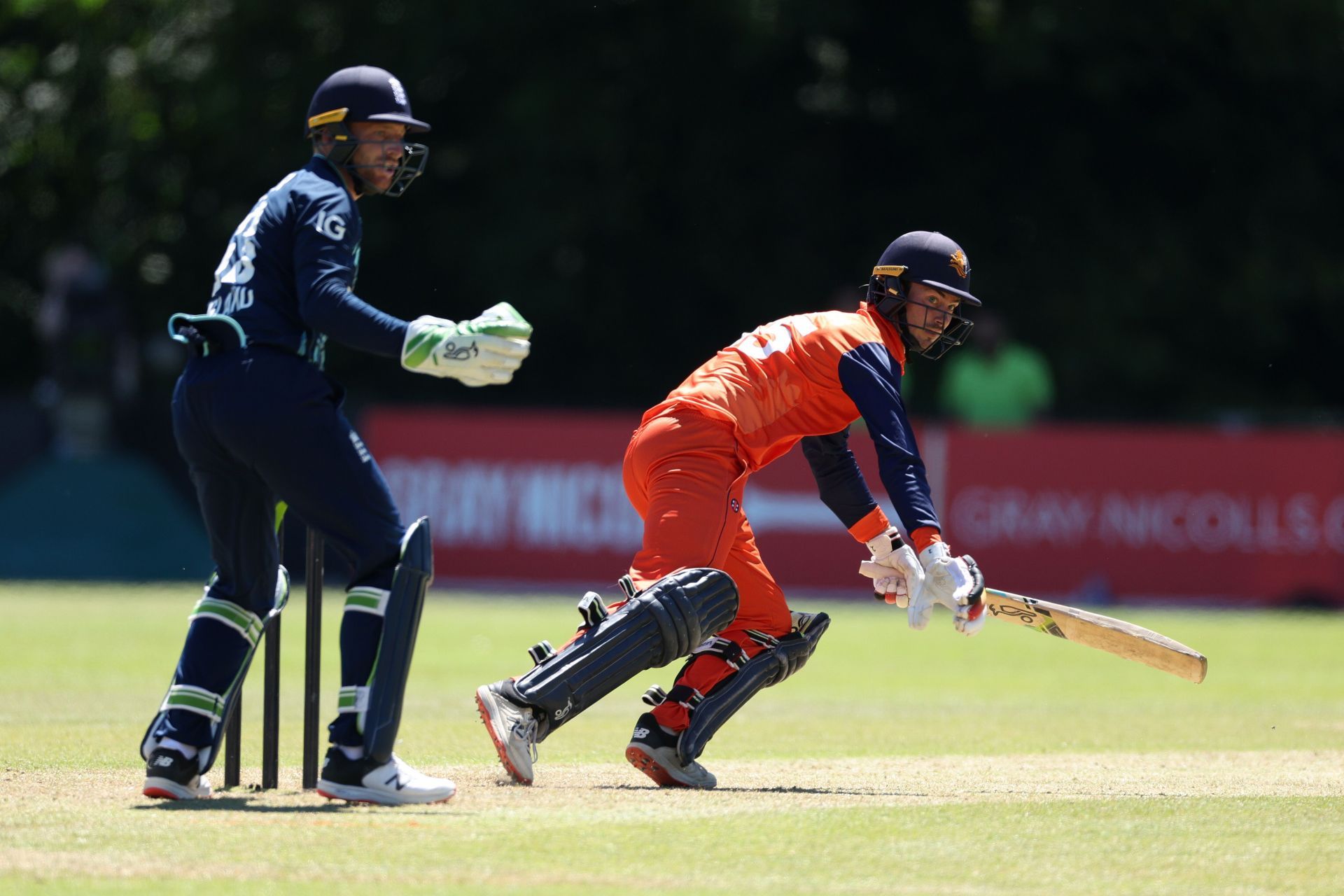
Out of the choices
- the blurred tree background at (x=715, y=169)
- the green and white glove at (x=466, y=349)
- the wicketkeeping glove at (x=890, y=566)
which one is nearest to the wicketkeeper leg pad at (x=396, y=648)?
the green and white glove at (x=466, y=349)

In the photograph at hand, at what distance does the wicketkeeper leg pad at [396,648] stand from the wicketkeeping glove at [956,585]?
63.3 inches

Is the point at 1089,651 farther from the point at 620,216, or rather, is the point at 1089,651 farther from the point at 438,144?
the point at 438,144

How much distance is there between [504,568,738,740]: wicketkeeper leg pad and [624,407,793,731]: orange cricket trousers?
16 centimetres

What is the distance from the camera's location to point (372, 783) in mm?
5242

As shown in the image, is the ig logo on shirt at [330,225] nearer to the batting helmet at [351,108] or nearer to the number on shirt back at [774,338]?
the batting helmet at [351,108]

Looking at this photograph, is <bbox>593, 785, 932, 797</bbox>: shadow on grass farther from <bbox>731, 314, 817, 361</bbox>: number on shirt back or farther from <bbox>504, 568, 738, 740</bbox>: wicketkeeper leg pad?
<bbox>731, 314, 817, 361</bbox>: number on shirt back

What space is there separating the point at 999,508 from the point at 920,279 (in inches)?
360

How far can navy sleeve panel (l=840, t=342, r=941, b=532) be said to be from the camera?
5.92m

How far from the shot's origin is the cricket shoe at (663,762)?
599cm

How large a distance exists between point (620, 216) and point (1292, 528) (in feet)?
23.5

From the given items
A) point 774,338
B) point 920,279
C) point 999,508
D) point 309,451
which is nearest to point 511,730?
point 309,451

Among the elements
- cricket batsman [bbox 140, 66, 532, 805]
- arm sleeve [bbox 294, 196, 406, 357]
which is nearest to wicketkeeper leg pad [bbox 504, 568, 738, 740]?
cricket batsman [bbox 140, 66, 532, 805]

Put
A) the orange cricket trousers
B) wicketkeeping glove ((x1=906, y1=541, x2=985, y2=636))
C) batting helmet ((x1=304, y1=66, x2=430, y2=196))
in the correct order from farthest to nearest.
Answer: the orange cricket trousers → wicketkeeping glove ((x1=906, y1=541, x2=985, y2=636)) → batting helmet ((x1=304, y1=66, x2=430, y2=196))

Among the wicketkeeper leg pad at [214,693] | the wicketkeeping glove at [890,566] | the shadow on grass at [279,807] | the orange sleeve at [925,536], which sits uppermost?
the orange sleeve at [925,536]
